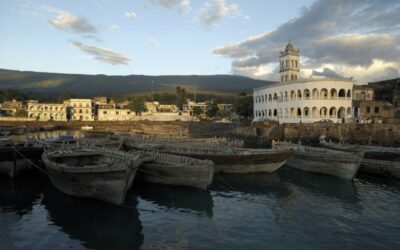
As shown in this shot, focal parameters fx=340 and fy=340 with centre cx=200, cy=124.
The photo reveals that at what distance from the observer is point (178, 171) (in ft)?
84.8

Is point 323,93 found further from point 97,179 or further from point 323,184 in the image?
point 97,179

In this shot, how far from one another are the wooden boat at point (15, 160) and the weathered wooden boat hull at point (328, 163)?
2609cm

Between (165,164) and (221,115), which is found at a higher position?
(221,115)

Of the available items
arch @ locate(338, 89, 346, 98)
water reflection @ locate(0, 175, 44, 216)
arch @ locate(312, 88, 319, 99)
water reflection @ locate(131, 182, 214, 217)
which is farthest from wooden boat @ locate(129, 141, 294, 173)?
arch @ locate(338, 89, 346, 98)

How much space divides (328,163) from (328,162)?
96 millimetres

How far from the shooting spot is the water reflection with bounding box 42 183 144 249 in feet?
54.1

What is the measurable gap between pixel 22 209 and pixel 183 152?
15687mm

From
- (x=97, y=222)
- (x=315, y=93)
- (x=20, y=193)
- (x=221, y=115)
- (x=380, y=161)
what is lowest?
(x=97, y=222)

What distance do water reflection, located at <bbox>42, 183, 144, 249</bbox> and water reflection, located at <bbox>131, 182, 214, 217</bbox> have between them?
197 cm

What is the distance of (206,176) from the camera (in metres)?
25.0

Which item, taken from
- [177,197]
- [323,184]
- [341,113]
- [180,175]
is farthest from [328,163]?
[341,113]

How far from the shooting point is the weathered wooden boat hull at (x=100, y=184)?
20.8 meters

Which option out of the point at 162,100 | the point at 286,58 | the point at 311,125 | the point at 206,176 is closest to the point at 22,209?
the point at 206,176

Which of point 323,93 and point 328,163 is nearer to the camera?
point 328,163
